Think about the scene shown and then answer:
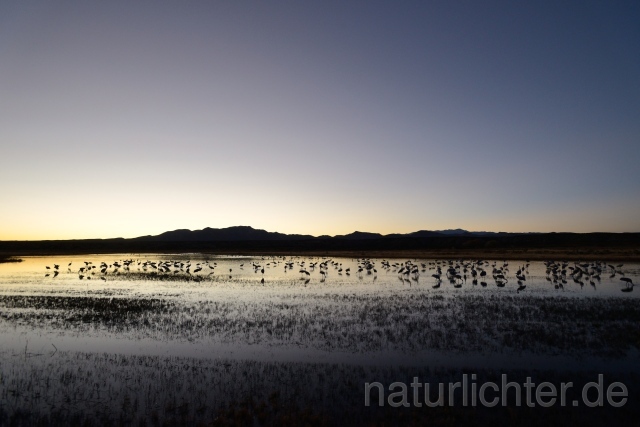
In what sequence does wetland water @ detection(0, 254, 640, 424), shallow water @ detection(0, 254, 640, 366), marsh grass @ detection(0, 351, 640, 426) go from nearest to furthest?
marsh grass @ detection(0, 351, 640, 426) → wetland water @ detection(0, 254, 640, 424) → shallow water @ detection(0, 254, 640, 366)

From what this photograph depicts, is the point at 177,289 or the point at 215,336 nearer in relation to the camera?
the point at 215,336

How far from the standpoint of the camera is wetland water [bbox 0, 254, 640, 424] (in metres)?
9.77

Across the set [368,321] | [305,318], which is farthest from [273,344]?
[368,321]

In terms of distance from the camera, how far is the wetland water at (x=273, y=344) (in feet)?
32.0

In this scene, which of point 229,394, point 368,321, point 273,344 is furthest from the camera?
point 368,321

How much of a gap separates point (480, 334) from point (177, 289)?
A: 2270 centimetres

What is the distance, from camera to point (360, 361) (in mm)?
12289

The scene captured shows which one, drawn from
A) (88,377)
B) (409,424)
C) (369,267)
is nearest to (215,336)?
(88,377)

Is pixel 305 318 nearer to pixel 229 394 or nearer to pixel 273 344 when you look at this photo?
pixel 273 344

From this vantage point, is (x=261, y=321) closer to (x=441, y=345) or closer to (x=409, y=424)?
(x=441, y=345)

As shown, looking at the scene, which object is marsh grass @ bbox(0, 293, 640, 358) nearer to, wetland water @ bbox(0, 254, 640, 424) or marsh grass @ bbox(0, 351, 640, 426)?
wetland water @ bbox(0, 254, 640, 424)

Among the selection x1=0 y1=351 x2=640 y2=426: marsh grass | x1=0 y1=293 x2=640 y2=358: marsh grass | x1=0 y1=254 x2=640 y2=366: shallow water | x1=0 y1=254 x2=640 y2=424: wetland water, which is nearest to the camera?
x1=0 y1=351 x2=640 y2=426: marsh grass

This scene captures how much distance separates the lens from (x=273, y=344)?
569 inches

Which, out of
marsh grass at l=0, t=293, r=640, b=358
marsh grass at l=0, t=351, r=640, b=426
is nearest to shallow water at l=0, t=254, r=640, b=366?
marsh grass at l=0, t=293, r=640, b=358
